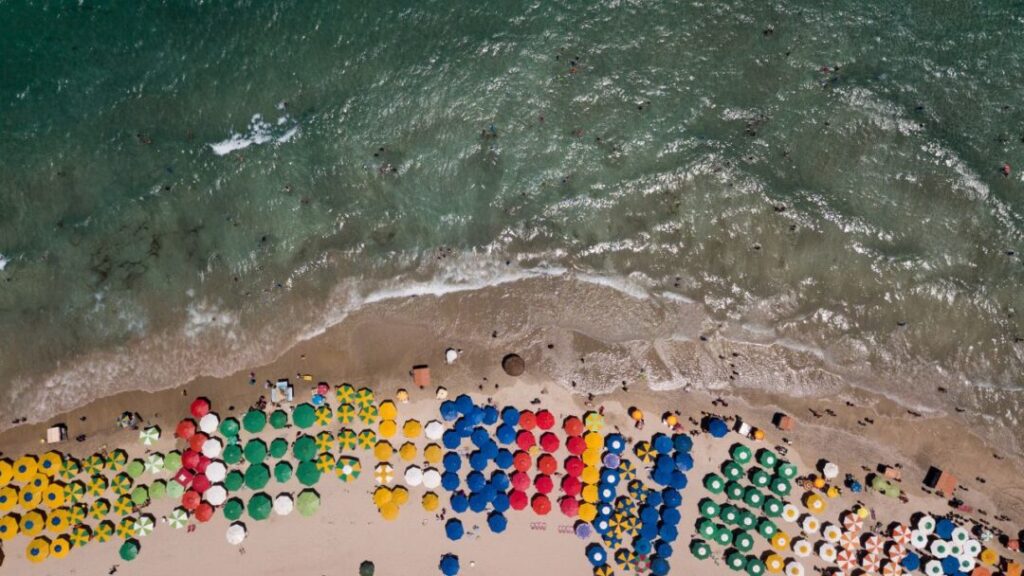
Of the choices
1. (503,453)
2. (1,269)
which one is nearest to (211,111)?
(1,269)

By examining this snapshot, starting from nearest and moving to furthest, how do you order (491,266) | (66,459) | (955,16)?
(66,459) → (491,266) → (955,16)

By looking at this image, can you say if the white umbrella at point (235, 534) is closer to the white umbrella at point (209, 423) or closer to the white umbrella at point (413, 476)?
the white umbrella at point (209, 423)

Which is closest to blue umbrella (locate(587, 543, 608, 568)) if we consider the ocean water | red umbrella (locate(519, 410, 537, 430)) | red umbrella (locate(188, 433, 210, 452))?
red umbrella (locate(519, 410, 537, 430))

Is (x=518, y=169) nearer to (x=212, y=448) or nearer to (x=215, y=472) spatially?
(x=212, y=448)

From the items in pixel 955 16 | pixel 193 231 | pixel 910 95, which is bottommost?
pixel 193 231

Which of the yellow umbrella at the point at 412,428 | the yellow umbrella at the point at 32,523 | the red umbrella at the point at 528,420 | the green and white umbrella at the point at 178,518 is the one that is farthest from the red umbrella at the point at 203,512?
the red umbrella at the point at 528,420

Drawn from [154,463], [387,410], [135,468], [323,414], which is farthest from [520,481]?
[135,468]

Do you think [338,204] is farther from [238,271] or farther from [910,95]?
[910,95]

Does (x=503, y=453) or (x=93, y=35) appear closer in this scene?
(x=503, y=453)
